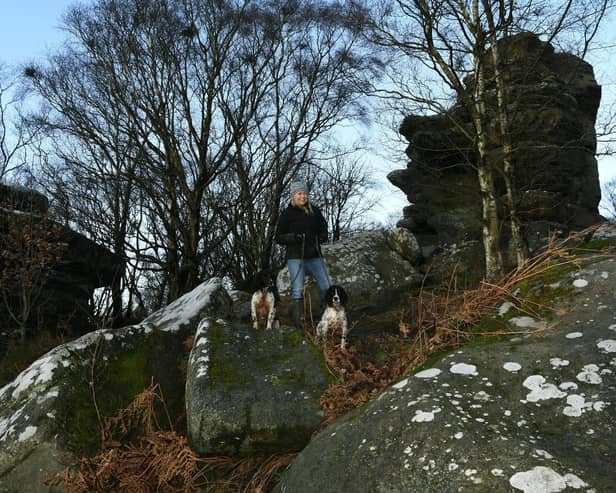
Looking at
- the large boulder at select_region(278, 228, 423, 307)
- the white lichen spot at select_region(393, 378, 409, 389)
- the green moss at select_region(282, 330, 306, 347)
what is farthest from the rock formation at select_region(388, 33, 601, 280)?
the white lichen spot at select_region(393, 378, 409, 389)

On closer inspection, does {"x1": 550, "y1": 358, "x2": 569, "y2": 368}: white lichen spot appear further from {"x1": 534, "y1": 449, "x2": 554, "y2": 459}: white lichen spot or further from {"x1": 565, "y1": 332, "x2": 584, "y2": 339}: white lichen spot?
{"x1": 534, "y1": 449, "x2": 554, "y2": 459}: white lichen spot

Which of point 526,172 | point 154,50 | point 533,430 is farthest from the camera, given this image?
point 154,50

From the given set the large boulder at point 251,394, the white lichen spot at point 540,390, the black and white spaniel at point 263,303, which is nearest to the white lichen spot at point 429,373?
the white lichen spot at point 540,390

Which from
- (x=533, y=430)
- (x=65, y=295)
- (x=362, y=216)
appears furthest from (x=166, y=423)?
(x=362, y=216)

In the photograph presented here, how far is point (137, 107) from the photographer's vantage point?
13898 millimetres

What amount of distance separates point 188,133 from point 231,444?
1243cm

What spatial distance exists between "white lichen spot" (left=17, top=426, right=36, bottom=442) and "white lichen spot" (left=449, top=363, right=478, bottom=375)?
3907 mm

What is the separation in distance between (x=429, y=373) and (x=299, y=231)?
4266 millimetres

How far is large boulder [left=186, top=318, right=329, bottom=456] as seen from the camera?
378cm

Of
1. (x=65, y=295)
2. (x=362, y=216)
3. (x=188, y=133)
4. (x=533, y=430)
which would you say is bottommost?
(x=533, y=430)

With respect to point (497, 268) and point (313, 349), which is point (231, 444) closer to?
point (313, 349)

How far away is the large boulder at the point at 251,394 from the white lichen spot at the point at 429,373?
1.24 m

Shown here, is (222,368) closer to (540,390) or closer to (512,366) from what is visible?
(512,366)

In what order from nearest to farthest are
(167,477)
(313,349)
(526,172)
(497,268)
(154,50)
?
1. (167,477)
2. (313,349)
3. (497,268)
4. (526,172)
5. (154,50)
